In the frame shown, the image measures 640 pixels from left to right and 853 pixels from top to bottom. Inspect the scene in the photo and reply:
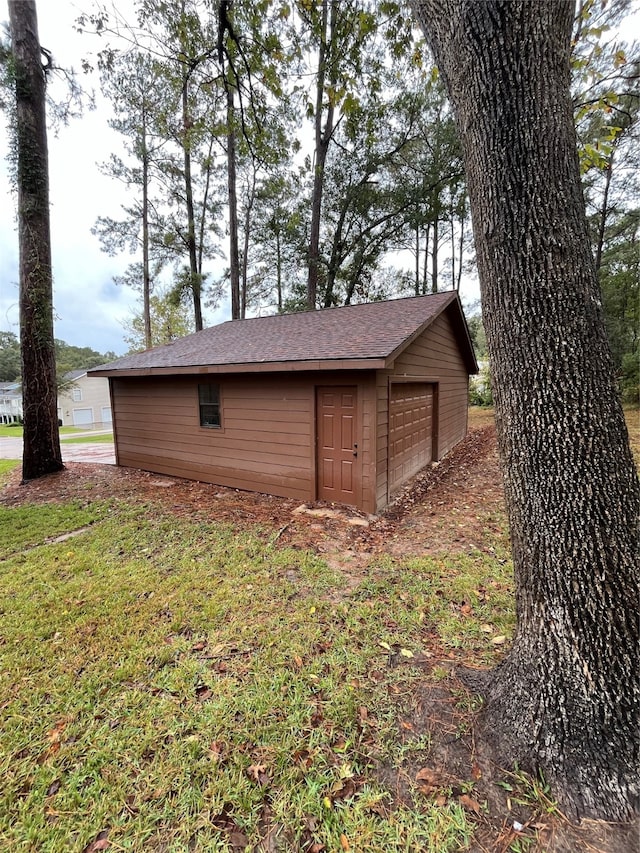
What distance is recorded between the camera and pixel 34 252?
735 centimetres

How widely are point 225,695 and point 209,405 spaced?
5926 mm

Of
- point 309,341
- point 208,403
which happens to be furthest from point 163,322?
point 309,341

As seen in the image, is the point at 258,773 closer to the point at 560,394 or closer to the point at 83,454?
the point at 560,394

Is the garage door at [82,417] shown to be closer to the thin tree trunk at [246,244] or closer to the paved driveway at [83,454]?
the paved driveway at [83,454]

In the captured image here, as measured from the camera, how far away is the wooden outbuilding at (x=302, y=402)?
554cm

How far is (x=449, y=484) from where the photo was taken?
702 cm

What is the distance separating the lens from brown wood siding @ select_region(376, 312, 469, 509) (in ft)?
18.5

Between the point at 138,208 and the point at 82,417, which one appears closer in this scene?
the point at 138,208

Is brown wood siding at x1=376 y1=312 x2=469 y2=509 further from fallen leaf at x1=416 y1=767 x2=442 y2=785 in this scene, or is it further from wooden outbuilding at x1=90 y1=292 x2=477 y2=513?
fallen leaf at x1=416 y1=767 x2=442 y2=785

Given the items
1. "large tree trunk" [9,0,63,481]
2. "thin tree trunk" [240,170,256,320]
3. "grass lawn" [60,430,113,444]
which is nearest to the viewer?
"large tree trunk" [9,0,63,481]

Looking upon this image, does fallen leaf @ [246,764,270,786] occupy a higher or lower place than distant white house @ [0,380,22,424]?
lower

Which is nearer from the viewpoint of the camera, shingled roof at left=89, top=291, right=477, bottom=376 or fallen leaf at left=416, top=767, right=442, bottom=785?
fallen leaf at left=416, top=767, right=442, bottom=785

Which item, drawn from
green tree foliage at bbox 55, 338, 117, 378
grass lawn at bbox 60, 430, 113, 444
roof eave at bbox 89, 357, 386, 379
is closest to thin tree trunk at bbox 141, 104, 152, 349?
grass lawn at bbox 60, 430, 113, 444

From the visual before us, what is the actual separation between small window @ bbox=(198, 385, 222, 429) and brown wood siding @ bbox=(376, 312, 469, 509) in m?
3.46
